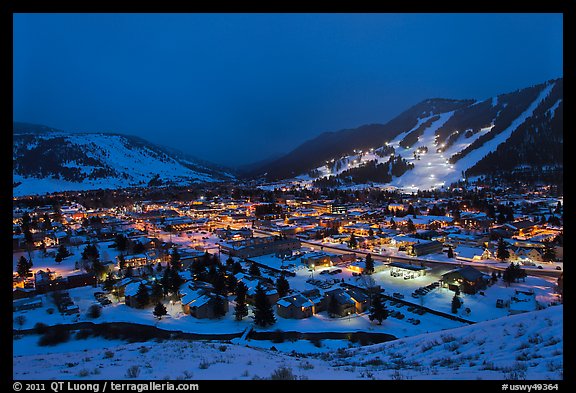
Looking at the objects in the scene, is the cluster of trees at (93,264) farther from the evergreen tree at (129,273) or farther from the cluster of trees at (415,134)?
the cluster of trees at (415,134)

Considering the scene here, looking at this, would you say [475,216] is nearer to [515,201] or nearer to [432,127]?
[515,201]

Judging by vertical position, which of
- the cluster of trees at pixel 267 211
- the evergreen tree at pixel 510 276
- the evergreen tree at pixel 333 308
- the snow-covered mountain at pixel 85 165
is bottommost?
the evergreen tree at pixel 333 308

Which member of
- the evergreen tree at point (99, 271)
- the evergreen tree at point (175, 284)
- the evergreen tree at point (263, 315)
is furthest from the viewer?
the evergreen tree at point (99, 271)

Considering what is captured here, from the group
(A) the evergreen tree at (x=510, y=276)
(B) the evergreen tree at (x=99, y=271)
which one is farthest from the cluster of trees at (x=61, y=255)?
(A) the evergreen tree at (x=510, y=276)

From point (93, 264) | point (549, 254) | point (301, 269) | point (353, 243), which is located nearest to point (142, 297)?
point (93, 264)

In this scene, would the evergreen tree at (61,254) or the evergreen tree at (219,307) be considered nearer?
the evergreen tree at (219,307)

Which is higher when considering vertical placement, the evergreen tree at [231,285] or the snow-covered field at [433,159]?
the snow-covered field at [433,159]

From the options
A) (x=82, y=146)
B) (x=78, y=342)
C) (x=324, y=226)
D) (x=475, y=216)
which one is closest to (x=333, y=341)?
(x=78, y=342)

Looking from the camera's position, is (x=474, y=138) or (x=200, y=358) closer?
(x=200, y=358)
